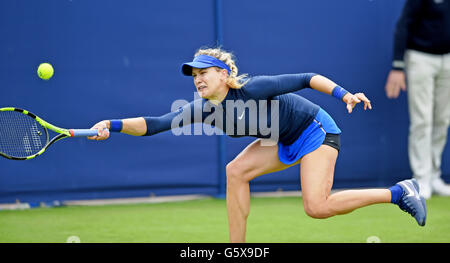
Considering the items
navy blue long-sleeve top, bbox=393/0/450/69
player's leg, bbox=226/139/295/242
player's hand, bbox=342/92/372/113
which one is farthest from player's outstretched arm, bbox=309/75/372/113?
navy blue long-sleeve top, bbox=393/0/450/69

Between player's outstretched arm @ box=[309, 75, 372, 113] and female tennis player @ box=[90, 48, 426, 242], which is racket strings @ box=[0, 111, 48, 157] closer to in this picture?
female tennis player @ box=[90, 48, 426, 242]

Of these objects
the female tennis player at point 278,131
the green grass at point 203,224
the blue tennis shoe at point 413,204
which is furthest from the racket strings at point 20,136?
the blue tennis shoe at point 413,204

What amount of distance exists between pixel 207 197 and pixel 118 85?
4.89ft

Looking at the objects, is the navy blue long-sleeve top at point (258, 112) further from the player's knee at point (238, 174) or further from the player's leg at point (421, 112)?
the player's leg at point (421, 112)

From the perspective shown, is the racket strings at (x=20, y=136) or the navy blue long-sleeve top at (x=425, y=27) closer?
the racket strings at (x=20, y=136)

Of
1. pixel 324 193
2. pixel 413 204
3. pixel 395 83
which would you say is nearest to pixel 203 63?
pixel 324 193

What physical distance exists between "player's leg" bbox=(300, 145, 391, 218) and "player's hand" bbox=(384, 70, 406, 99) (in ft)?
9.99

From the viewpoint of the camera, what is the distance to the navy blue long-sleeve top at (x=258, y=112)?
160 inches

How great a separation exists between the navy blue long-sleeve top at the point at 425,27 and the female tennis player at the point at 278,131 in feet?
9.35

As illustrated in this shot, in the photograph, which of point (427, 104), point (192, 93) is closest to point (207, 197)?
point (192, 93)

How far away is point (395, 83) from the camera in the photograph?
7.02 meters

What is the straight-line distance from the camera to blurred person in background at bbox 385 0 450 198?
681 centimetres
